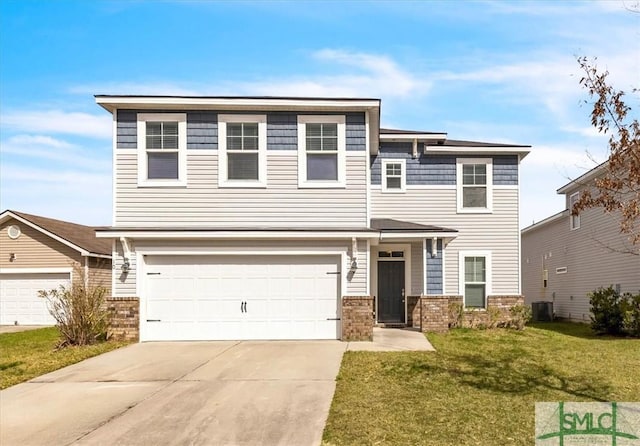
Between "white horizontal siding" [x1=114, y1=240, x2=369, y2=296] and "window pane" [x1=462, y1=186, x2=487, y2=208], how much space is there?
20.7 ft

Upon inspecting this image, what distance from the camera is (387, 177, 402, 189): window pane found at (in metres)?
21.3

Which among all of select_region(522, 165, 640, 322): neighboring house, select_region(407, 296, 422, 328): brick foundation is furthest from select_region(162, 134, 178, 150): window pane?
select_region(522, 165, 640, 322): neighboring house

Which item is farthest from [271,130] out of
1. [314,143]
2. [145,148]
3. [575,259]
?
[575,259]

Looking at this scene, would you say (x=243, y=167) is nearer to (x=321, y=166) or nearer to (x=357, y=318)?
(x=321, y=166)

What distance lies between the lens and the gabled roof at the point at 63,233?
84.9ft

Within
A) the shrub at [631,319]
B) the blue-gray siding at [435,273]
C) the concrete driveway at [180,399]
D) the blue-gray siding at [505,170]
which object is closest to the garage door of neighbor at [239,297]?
the concrete driveway at [180,399]

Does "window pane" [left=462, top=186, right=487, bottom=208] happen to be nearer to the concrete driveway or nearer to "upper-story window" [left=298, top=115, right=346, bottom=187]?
"upper-story window" [left=298, top=115, right=346, bottom=187]

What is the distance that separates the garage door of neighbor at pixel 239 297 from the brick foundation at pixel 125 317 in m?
0.29

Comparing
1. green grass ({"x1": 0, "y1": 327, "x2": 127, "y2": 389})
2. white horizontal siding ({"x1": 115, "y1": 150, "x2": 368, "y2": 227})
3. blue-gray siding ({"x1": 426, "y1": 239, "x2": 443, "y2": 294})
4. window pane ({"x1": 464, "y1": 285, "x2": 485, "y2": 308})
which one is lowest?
green grass ({"x1": 0, "y1": 327, "x2": 127, "y2": 389})

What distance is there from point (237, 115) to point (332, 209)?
3.37 meters

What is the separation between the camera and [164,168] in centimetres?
1634

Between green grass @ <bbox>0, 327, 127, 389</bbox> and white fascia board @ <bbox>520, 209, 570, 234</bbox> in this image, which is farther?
white fascia board @ <bbox>520, 209, 570, 234</bbox>

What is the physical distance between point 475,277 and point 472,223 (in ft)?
5.70

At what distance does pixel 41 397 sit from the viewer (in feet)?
34.0
